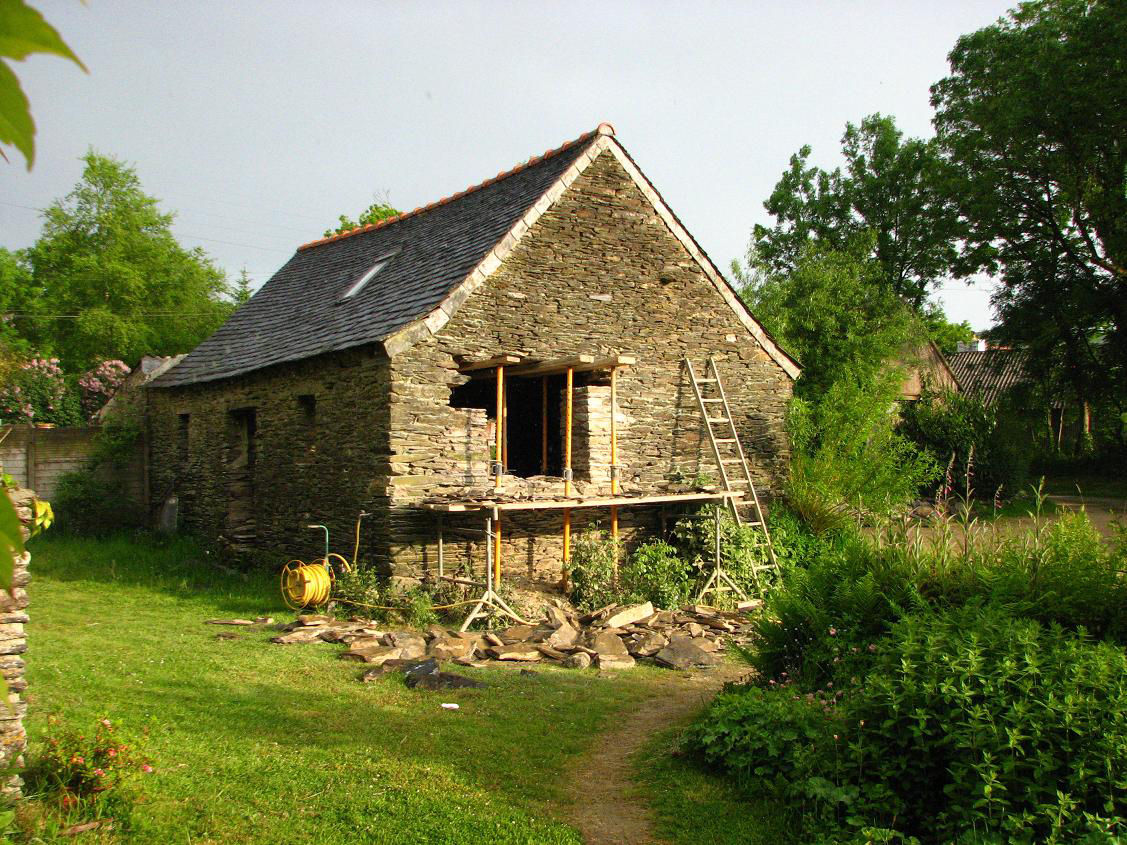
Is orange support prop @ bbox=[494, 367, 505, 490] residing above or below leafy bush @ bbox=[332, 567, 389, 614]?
above

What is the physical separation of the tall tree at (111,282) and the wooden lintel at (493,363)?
81.5 ft

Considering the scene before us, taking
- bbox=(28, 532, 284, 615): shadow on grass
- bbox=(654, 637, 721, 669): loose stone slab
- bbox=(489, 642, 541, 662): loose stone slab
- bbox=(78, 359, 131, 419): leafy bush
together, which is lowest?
bbox=(654, 637, 721, 669): loose stone slab

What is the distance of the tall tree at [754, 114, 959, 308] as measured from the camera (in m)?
28.7

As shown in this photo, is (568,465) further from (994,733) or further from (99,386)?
(99,386)

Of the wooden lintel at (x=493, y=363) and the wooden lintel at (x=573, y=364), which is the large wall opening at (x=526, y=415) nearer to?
the wooden lintel at (x=573, y=364)

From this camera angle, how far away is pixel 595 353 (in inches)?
517

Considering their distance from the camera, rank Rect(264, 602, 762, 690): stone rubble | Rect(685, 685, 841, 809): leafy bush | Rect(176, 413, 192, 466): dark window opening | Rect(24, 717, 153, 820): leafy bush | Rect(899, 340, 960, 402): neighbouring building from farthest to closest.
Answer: Rect(899, 340, 960, 402): neighbouring building < Rect(176, 413, 192, 466): dark window opening < Rect(264, 602, 762, 690): stone rubble < Rect(685, 685, 841, 809): leafy bush < Rect(24, 717, 153, 820): leafy bush

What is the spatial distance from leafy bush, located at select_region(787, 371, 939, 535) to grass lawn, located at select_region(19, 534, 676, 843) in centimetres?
629

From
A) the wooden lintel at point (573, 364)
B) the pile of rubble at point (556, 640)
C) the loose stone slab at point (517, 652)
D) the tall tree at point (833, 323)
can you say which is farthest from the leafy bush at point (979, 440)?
the loose stone slab at point (517, 652)

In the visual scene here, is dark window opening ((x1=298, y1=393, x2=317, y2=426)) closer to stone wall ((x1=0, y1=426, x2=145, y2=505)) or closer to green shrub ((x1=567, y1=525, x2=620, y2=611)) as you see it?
green shrub ((x1=567, y1=525, x2=620, y2=611))

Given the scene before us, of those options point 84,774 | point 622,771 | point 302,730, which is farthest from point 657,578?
point 84,774

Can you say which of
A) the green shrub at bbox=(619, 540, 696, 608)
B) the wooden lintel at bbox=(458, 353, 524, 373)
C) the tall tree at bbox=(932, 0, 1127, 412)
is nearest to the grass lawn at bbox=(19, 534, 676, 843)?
the green shrub at bbox=(619, 540, 696, 608)

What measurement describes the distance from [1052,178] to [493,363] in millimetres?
19088

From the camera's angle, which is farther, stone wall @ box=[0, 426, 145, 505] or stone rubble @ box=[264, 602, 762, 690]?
stone wall @ box=[0, 426, 145, 505]
